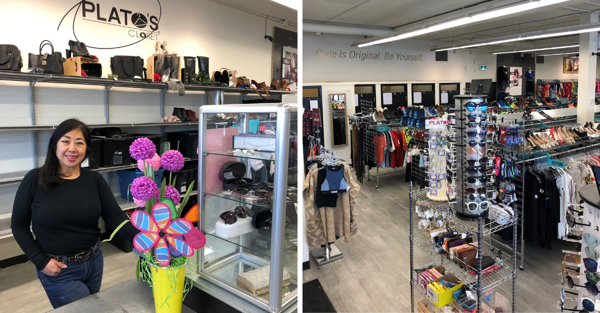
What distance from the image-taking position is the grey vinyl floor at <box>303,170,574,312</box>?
2.96 m

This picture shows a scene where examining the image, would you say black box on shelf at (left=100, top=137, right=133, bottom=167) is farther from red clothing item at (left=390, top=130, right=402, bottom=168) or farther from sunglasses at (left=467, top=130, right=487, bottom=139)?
red clothing item at (left=390, top=130, right=402, bottom=168)

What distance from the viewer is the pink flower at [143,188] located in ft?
3.50

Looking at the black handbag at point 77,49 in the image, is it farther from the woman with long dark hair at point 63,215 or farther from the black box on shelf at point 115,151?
the woman with long dark hair at point 63,215

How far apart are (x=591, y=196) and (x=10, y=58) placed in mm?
4447

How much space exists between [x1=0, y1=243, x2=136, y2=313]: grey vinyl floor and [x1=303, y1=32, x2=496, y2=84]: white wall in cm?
556

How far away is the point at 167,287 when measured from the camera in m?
1.10

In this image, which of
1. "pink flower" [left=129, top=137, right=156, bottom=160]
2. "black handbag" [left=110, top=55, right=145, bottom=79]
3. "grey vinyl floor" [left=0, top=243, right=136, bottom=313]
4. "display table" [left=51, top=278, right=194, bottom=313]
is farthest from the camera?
"black handbag" [left=110, top=55, right=145, bottom=79]

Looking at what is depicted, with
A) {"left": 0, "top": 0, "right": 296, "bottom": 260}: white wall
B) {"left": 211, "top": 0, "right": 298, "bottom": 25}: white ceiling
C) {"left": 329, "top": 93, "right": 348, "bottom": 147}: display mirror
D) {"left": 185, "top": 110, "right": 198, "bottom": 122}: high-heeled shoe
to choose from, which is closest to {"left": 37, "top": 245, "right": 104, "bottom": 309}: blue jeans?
{"left": 0, "top": 0, "right": 296, "bottom": 260}: white wall

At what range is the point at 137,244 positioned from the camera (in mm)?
1014

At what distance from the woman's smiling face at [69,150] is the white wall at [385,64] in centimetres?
650

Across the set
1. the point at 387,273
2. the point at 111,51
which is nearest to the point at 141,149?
the point at 387,273

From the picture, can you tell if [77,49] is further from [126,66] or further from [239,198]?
[239,198]

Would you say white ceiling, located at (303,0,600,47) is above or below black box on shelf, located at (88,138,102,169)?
above

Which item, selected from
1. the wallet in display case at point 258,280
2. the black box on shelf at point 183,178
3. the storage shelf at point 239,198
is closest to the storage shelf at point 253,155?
the storage shelf at point 239,198
